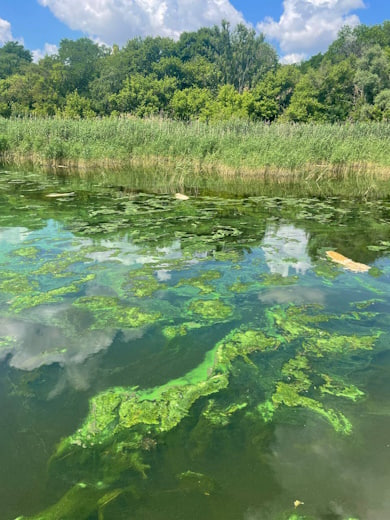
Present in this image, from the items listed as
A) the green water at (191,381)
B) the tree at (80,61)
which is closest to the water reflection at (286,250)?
the green water at (191,381)

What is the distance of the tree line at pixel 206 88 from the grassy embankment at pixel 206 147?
29.2 ft

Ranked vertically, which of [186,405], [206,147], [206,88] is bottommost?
[186,405]

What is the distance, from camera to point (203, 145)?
35.8 feet

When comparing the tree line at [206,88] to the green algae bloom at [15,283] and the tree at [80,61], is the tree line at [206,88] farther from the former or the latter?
the green algae bloom at [15,283]

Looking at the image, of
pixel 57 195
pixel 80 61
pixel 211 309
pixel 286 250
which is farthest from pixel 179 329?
pixel 80 61

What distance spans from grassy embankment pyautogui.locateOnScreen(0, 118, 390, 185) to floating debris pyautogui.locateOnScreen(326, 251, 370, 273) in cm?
655

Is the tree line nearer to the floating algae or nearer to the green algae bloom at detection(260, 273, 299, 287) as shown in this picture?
the green algae bloom at detection(260, 273, 299, 287)

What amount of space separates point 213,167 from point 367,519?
10.2 metres

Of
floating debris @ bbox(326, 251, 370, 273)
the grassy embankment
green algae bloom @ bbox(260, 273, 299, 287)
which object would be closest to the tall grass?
the grassy embankment

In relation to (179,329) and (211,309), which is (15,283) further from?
(211,309)

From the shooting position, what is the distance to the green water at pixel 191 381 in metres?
1.50

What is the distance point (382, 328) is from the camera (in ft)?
9.03

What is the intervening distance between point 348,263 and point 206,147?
791 cm

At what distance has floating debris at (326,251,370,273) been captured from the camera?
386 cm
